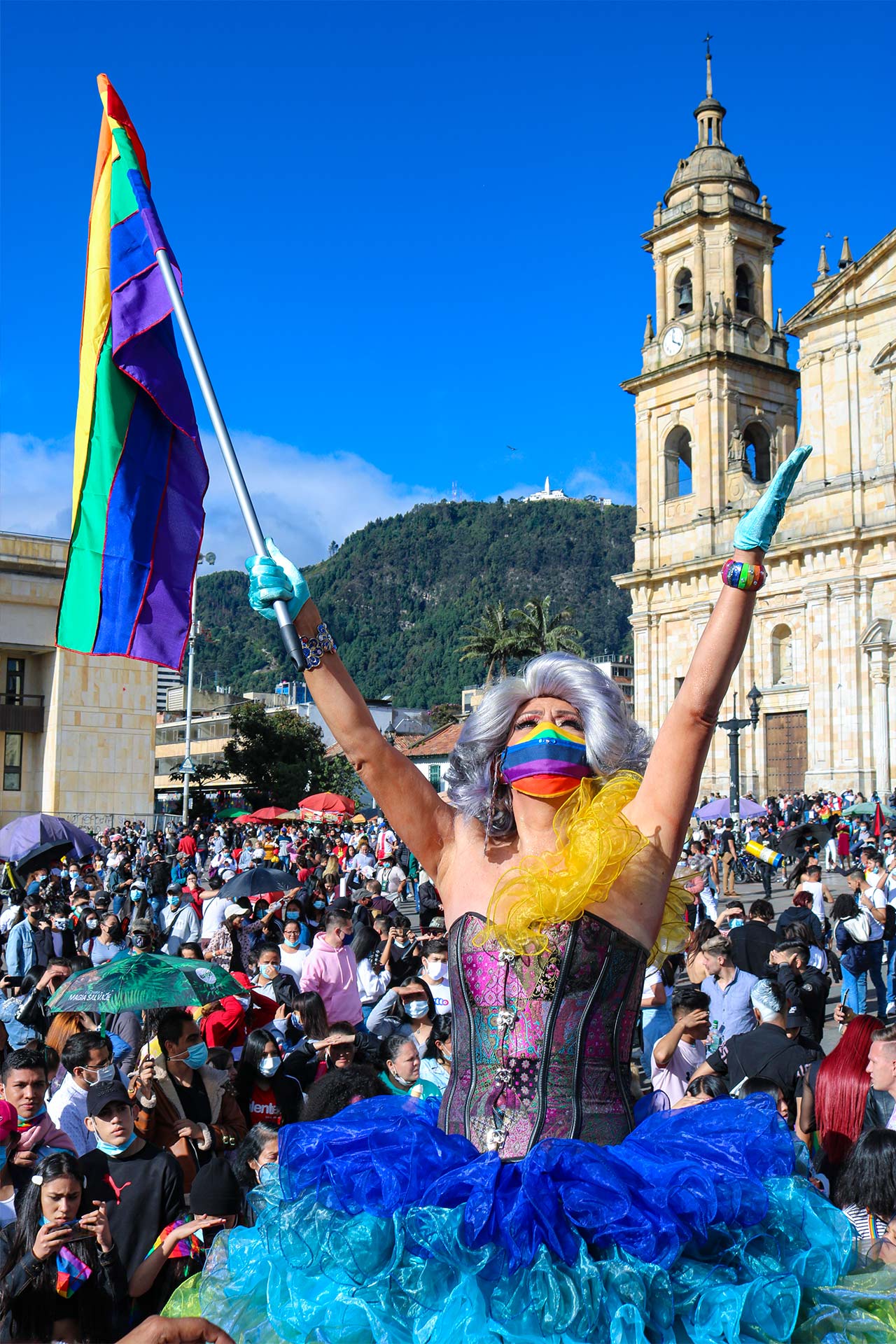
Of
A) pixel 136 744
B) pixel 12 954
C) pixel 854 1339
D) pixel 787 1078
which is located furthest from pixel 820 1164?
pixel 136 744

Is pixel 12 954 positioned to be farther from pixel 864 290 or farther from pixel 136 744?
pixel 864 290

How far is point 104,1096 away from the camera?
16.4 ft

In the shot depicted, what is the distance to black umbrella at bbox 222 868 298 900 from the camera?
1339 cm

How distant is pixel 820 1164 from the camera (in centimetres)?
515

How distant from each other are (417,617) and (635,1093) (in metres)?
171

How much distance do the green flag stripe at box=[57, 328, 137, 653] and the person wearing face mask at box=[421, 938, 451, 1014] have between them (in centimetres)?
461

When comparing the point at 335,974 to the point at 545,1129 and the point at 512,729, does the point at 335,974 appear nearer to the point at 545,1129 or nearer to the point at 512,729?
the point at 512,729

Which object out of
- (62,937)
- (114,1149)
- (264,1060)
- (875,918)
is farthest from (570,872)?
(875,918)

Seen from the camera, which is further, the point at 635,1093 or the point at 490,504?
the point at 490,504

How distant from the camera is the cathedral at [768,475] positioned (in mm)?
37594

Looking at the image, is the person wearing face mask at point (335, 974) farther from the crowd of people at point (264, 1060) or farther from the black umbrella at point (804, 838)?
the black umbrella at point (804, 838)

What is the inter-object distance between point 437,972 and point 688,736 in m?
6.55

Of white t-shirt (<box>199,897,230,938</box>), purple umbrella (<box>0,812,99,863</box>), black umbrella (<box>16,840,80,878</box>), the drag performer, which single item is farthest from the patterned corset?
purple umbrella (<box>0,812,99,863</box>)

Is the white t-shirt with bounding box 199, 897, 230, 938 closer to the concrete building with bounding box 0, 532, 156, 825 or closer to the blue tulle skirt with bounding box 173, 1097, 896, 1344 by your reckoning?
the blue tulle skirt with bounding box 173, 1097, 896, 1344
